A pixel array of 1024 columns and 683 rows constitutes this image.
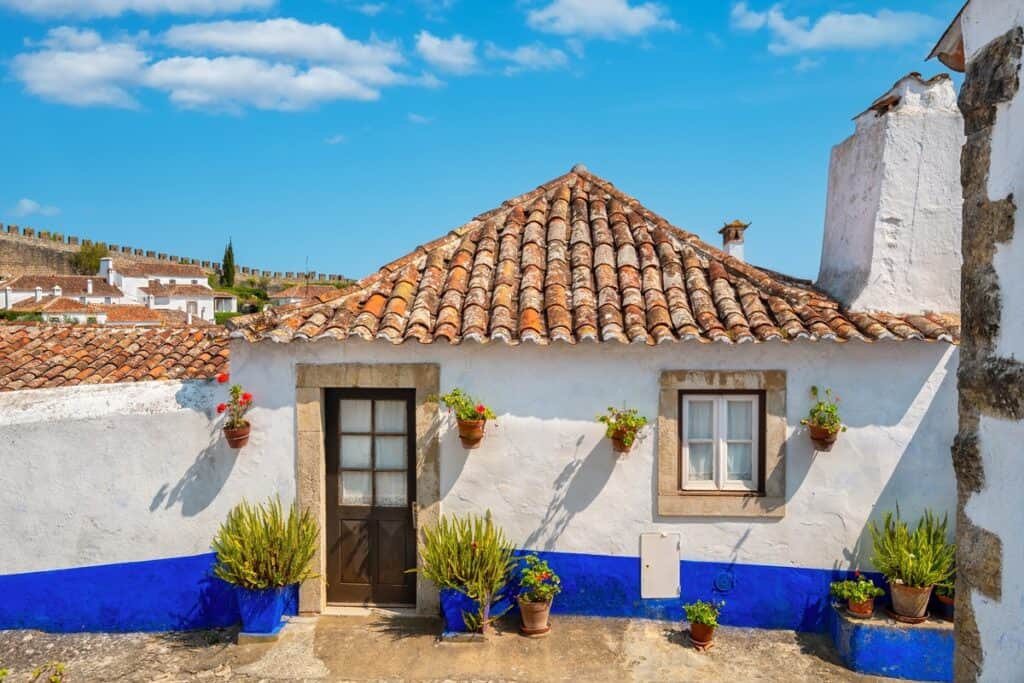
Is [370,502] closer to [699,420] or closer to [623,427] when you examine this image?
[623,427]

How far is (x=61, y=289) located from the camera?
5166 centimetres

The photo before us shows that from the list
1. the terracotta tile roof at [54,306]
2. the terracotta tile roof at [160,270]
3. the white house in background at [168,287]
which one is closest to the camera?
the terracotta tile roof at [54,306]

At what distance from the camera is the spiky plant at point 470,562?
6395 mm

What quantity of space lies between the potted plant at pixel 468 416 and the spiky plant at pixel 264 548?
1.69 m

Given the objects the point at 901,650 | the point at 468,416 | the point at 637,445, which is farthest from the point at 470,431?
the point at 901,650

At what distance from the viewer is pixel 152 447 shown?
22.3ft

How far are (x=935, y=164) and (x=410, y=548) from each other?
20.8 ft

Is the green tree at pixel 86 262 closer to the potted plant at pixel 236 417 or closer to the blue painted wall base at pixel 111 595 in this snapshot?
the blue painted wall base at pixel 111 595

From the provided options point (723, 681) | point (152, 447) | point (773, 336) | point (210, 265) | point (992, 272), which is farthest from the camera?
point (210, 265)

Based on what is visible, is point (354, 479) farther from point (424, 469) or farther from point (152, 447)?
point (152, 447)

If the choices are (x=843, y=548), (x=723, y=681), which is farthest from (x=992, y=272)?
(x=843, y=548)

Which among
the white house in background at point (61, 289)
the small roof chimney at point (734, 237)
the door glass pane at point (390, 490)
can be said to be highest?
the white house in background at point (61, 289)

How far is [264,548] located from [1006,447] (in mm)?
5837

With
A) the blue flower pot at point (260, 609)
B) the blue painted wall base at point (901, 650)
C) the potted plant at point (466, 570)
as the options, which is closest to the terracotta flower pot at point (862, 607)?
the blue painted wall base at point (901, 650)
